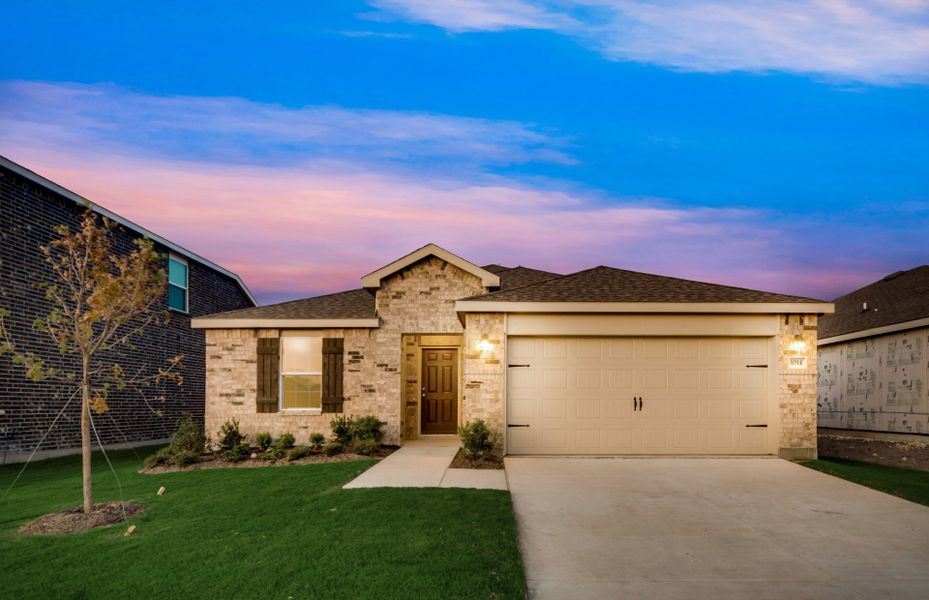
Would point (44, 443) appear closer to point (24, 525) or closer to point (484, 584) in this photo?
point (24, 525)

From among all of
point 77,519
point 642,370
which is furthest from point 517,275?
point 77,519

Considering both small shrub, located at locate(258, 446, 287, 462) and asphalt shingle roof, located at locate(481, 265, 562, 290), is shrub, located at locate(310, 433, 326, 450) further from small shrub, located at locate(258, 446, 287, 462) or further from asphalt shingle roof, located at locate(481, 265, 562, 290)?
asphalt shingle roof, located at locate(481, 265, 562, 290)

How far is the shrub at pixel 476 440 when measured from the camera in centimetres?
1148

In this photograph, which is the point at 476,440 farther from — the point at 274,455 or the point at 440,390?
the point at 440,390

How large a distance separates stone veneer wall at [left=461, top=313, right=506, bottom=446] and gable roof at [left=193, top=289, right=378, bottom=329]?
335cm

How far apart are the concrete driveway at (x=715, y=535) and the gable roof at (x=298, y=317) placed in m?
5.92

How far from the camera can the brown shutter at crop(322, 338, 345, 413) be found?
14688 mm

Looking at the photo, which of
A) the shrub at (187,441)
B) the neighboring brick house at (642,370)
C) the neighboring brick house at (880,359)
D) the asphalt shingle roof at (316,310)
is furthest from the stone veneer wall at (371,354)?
the neighboring brick house at (880,359)

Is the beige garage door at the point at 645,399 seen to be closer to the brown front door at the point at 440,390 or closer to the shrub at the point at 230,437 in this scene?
the brown front door at the point at 440,390

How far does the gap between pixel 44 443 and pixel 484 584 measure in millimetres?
13247

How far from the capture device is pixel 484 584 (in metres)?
5.15

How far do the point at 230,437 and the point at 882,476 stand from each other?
12.3 meters

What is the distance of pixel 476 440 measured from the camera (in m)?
11.5

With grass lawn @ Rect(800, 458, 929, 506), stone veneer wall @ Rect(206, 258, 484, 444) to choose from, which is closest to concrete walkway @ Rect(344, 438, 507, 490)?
stone veneer wall @ Rect(206, 258, 484, 444)
